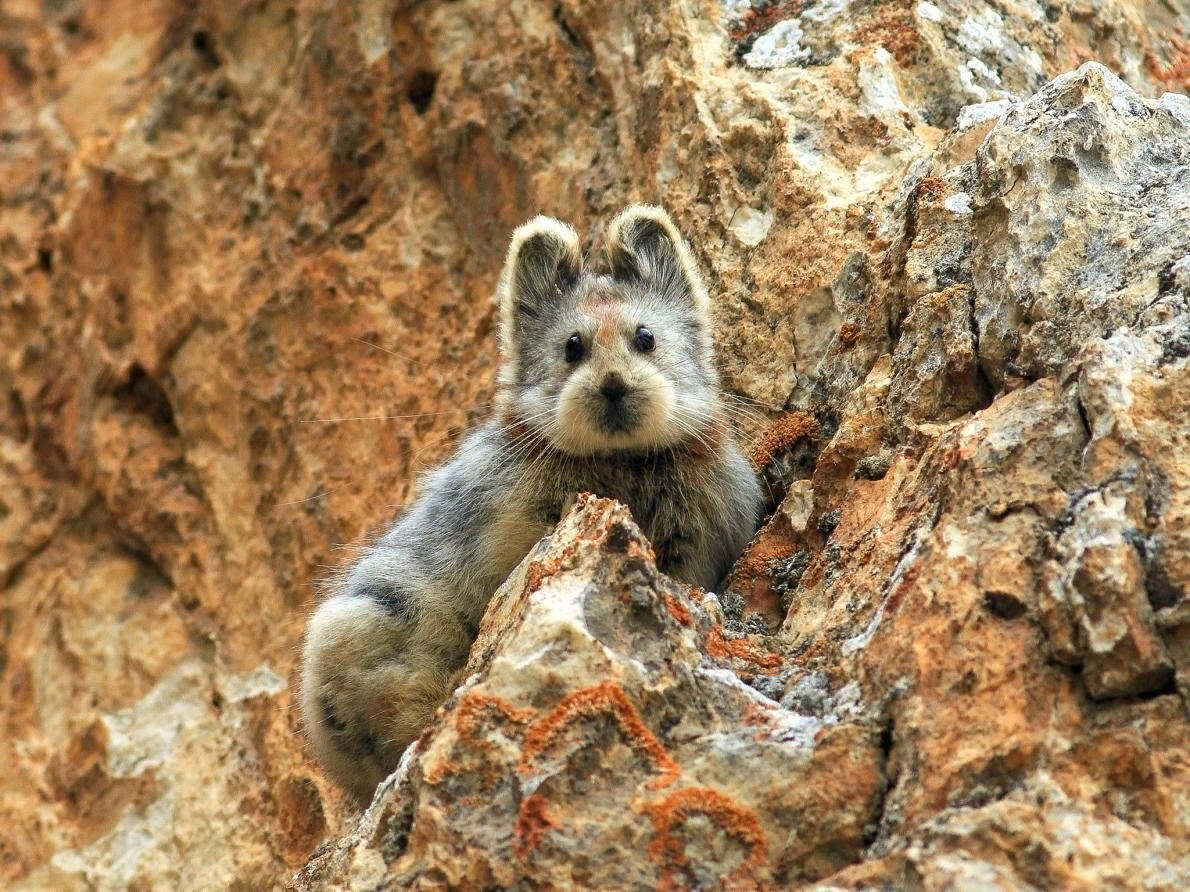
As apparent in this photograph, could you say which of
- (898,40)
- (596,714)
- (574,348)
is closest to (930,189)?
(898,40)

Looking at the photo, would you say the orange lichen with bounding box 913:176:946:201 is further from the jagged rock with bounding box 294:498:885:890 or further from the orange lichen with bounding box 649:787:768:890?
the orange lichen with bounding box 649:787:768:890

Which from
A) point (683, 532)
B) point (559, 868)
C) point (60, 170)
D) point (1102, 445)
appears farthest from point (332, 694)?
point (60, 170)

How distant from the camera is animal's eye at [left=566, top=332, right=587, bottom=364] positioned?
25.3 ft

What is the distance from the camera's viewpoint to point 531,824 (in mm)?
4727

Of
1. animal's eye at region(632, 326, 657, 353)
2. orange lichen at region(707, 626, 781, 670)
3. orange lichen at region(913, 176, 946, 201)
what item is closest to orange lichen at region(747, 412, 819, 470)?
animal's eye at region(632, 326, 657, 353)

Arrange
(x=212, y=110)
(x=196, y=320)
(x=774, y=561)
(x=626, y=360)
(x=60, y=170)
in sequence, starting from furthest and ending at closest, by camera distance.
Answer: (x=60, y=170)
(x=212, y=110)
(x=196, y=320)
(x=626, y=360)
(x=774, y=561)

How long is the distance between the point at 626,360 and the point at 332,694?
2162 mm

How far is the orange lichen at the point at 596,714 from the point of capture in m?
4.89

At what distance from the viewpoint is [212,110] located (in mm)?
11336

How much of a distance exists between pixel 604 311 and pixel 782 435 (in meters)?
1.14

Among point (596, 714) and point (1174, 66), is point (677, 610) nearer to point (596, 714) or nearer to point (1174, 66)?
point (596, 714)

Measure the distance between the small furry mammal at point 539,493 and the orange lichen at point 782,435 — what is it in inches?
4.4

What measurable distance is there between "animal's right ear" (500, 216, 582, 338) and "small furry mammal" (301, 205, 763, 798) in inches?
0.5

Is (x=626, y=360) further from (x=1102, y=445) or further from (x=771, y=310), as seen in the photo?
(x=1102, y=445)
